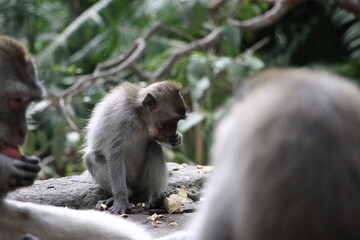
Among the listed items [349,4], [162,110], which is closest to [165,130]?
[162,110]

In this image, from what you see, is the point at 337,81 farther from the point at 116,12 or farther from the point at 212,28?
the point at 116,12

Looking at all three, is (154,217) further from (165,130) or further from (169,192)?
(165,130)

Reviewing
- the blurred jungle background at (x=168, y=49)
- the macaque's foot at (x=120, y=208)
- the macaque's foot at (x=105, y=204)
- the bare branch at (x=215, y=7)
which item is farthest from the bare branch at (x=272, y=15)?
the macaque's foot at (x=120, y=208)

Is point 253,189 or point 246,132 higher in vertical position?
point 246,132

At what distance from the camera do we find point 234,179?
3.11m

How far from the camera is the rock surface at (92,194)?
6684 mm

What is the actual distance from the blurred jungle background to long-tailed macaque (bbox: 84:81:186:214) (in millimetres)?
2004

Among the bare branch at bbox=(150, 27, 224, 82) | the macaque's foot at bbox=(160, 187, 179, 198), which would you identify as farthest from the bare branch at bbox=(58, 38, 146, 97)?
the macaque's foot at bbox=(160, 187, 179, 198)

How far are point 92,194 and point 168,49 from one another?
6.60 metres

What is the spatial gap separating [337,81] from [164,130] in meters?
4.41

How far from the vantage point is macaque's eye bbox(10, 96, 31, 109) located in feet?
15.5

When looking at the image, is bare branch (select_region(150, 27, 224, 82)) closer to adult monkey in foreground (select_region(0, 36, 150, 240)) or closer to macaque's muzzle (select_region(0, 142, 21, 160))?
adult monkey in foreground (select_region(0, 36, 150, 240))

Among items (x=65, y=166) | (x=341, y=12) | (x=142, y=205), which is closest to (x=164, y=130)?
(x=142, y=205)

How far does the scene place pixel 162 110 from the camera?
758cm
